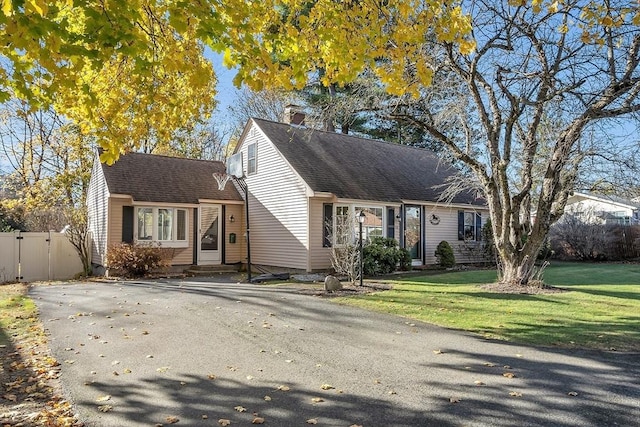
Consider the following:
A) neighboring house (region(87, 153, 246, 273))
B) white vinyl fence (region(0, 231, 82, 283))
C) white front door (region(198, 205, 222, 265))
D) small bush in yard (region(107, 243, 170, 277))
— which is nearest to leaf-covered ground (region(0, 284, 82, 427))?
small bush in yard (region(107, 243, 170, 277))

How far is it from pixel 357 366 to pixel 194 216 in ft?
43.8

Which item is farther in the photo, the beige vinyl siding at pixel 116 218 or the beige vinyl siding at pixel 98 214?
the beige vinyl siding at pixel 98 214

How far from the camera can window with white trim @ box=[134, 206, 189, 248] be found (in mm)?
16359

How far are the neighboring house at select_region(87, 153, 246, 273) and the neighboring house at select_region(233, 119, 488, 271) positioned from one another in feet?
3.62

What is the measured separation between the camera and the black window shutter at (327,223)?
1548 cm

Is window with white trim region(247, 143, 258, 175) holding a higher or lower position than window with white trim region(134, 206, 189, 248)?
higher

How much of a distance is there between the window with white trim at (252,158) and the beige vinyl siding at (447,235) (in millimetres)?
7247

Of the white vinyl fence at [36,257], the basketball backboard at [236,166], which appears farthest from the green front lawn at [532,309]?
the white vinyl fence at [36,257]

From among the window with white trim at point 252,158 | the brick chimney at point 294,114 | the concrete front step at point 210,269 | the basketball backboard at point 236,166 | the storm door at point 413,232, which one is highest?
the brick chimney at point 294,114

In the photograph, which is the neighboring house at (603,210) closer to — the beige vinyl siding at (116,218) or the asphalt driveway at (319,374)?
the asphalt driveway at (319,374)

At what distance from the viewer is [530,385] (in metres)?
4.50

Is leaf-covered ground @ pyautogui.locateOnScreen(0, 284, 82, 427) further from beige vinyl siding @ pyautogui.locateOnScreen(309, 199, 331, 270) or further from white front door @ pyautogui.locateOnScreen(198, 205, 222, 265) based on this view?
white front door @ pyautogui.locateOnScreen(198, 205, 222, 265)

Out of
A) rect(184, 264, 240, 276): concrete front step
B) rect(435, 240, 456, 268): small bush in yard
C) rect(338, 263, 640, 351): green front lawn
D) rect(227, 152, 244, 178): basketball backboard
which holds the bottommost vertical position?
rect(338, 263, 640, 351): green front lawn

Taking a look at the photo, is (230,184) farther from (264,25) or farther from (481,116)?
(264,25)
